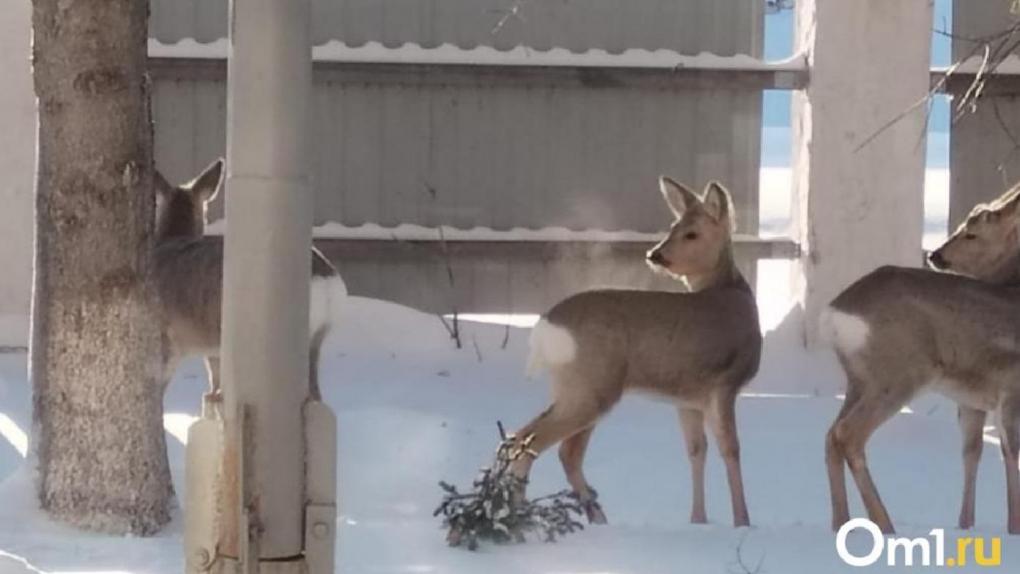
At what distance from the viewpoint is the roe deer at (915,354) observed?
8.21 m

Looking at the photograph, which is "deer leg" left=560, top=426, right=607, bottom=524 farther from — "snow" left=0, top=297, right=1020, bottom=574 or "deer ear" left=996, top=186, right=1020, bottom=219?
"deer ear" left=996, top=186, right=1020, bottom=219

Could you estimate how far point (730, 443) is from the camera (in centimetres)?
858

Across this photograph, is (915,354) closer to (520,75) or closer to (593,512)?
(593,512)

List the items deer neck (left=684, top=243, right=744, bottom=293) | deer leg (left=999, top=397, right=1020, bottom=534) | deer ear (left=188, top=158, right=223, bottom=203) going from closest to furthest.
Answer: deer leg (left=999, top=397, right=1020, bottom=534) < deer neck (left=684, top=243, right=744, bottom=293) < deer ear (left=188, top=158, right=223, bottom=203)

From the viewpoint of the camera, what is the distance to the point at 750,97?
12.9m

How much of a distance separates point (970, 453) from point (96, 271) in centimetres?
418

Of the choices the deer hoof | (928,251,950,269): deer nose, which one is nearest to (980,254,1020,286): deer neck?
(928,251,950,269): deer nose

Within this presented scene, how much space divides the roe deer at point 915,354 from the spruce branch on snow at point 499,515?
6.62ft

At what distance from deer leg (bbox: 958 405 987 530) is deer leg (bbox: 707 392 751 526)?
98 cm

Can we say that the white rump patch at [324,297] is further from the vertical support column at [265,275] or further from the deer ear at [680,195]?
the vertical support column at [265,275]

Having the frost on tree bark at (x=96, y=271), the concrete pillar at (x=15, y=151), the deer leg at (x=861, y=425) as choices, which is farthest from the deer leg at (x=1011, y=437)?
the concrete pillar at (x=15, y=151)

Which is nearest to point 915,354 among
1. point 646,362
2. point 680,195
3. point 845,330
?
point 845,330

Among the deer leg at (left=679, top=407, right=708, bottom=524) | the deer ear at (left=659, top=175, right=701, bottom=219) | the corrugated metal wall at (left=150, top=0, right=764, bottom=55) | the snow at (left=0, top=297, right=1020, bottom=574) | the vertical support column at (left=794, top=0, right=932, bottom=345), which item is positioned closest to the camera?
the snow at (left=0, top=297, right=1020, bottom=574)

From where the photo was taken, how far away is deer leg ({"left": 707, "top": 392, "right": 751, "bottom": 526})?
336 inches
